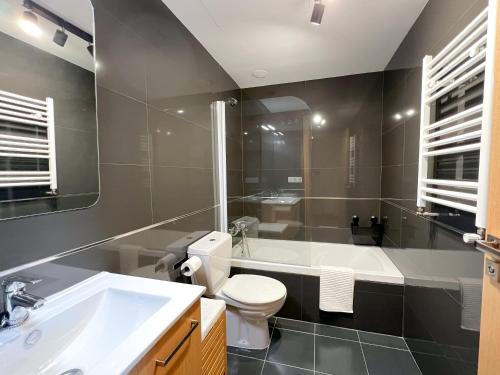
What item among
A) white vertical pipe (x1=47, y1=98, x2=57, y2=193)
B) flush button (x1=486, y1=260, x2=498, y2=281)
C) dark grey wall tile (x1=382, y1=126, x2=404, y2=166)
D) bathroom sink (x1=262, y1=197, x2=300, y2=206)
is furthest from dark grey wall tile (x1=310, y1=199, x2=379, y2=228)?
white vertical pipe (x1=47, y1=98, x2=57, y2=193)

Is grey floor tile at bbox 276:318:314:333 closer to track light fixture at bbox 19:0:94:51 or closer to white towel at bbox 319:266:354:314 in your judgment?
white towel at bbox 319:266:354:314

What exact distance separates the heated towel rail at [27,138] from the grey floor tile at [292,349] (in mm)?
1804

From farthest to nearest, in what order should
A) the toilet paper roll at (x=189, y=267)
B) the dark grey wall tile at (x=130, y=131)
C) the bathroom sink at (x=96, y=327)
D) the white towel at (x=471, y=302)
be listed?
the toilet paper roll at (x=189, y=267) → the white towel at (x=471, y=302) → the dark grey wall tile at (x=130, y=131) → the bathroom sink at (x=96, y=327)

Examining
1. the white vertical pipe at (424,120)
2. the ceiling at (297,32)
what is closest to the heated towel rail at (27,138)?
the ceiling at (297,32)

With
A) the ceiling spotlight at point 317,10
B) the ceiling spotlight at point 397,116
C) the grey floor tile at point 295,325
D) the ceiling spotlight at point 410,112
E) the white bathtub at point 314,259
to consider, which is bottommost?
the grey floor tile at point 295,325

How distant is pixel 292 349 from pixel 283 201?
158cm

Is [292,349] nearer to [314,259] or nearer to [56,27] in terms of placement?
[314,259]

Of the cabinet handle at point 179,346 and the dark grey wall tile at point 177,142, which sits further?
the dark grey wall tile at point 177,142

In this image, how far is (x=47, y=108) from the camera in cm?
94

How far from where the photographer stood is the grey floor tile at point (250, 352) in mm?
1753

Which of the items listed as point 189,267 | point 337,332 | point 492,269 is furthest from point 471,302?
point 189,267

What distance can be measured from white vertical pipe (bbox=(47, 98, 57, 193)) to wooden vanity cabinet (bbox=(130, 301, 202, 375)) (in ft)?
2.45

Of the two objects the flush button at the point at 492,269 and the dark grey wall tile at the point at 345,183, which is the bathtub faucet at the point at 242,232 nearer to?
the dark grey wall tile at the point at 345,183

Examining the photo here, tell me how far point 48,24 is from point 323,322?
264cm
